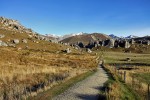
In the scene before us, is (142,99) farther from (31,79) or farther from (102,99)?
(31,79)

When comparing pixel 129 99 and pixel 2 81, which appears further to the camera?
pixel 2 81

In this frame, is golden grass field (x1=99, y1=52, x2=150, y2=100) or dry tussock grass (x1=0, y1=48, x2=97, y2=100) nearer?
golden grass field (x1=99, y1=52, x2=150, y2=100)

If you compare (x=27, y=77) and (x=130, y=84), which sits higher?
(x=27, y=77)

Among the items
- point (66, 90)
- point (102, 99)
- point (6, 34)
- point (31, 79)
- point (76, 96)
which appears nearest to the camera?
point (102, 99)

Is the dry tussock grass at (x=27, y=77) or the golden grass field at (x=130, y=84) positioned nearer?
the golden grass field at (x=130, y=84)

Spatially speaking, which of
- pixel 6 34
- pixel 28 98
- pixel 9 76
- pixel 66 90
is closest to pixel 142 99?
pixel 66 90

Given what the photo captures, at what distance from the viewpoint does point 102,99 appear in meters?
22.3

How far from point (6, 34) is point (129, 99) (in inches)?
6260

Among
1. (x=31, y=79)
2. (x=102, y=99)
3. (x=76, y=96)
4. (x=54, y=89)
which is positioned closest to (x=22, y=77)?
(x=31, y=79)

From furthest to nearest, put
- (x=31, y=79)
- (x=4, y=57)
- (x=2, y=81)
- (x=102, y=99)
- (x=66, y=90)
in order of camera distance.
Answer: (x=4, y=57) → (x=31, y=79) → (x=2, y=81) → (x=66, y=90) → (x=102, y=99)

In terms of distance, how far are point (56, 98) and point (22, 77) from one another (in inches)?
658

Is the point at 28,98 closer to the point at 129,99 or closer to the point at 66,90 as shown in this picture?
the point at 66,90

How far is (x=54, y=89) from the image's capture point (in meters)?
27.7

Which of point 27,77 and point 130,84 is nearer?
point 130,84
